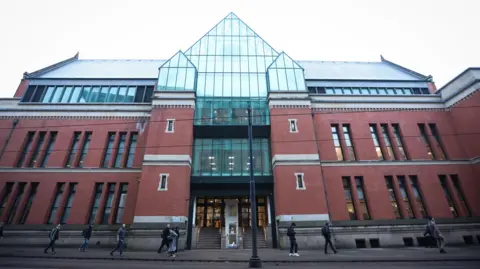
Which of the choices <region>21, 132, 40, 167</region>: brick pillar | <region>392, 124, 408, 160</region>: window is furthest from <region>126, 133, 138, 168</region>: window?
<region>392, 124, 408, 160</region>: window

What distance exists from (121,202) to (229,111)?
14.1 meters

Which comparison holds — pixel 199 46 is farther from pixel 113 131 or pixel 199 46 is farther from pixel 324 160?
pixel 324 160

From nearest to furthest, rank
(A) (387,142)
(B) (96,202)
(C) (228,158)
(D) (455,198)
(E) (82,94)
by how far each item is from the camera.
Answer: (D) (455,198)
(B) (96,202)
(C) (228,158)
(A) (387,142)
(E) (82,94)

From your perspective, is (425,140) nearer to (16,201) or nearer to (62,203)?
(62,203)

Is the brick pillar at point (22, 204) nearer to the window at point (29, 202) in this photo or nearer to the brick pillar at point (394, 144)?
the window at point (29, 202)

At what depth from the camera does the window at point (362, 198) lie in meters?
22.2

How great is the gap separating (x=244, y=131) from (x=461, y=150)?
22270 millimetres

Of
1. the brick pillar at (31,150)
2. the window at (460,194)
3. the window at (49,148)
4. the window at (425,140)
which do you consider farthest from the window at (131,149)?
the window at (460,194)

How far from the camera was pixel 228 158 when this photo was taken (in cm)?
2467

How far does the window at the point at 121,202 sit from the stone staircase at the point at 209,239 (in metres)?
7.86

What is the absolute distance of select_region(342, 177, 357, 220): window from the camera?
22250 mm

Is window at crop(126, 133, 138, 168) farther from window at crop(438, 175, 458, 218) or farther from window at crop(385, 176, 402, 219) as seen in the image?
window at crop(438, 175, 458, 218)

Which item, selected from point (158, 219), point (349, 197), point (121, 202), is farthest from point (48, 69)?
point (349, 197)

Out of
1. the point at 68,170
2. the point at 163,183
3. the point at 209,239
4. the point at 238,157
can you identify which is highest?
the point at 238,157
